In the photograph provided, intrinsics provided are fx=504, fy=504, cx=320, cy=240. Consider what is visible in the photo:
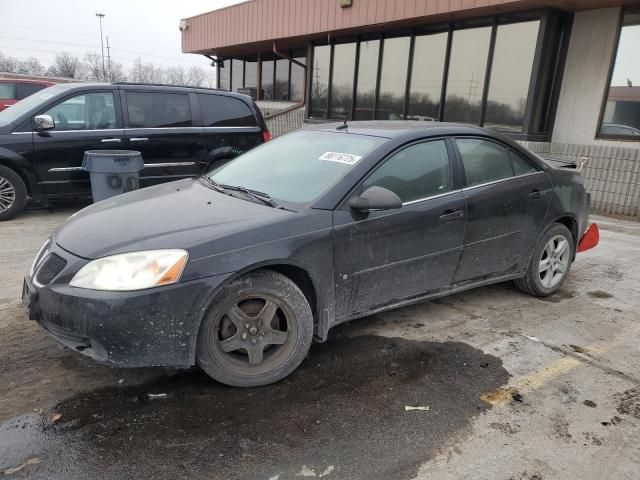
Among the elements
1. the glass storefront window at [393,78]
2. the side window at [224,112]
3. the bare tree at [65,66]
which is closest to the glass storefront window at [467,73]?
the glass storefront window at [393,78]

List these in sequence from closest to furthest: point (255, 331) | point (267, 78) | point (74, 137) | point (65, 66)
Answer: point (255, 331)
point (74, 137)
point (267, 78)
point (65, 66)

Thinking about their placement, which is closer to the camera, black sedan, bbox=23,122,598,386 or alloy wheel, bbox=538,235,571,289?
black sedan, bbox=23,122,598,386

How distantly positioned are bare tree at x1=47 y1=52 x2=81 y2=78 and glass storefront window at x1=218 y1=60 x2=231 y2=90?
2560 inches

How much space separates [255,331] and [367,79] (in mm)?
10903

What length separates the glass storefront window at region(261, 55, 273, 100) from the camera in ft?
60.2

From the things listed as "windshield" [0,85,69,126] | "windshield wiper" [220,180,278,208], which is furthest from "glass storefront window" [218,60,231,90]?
"windshield wiper" [220,180,278,208]

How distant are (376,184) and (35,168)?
5.14 m

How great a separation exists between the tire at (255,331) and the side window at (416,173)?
938mm

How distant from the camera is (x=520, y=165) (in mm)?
4277

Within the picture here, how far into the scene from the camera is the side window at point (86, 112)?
663 cm

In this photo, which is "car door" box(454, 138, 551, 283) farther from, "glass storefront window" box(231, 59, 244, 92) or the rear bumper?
"glass storefront window" box(231, 59, 244, 92)

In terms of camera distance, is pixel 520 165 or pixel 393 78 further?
pixel 393 78

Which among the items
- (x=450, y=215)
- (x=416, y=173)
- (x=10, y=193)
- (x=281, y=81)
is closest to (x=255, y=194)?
(x=416, y=173)

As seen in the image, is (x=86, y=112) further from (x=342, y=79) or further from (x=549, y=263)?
(x=342, y=79)
